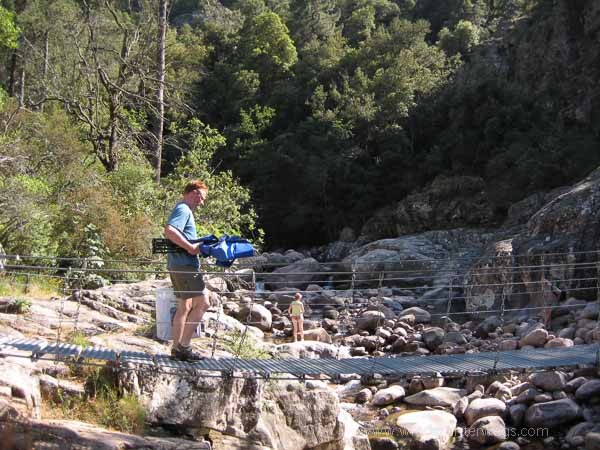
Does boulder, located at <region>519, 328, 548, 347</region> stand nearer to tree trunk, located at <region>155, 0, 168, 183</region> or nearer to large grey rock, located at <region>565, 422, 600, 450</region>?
large grey rock, located at <region>565, 422, 600, 450</region>

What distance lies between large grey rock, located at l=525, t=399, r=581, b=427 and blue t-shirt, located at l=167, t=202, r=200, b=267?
14.0ft

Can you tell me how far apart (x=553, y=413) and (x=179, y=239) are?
182 inches

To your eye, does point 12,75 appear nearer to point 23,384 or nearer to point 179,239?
point 179,239

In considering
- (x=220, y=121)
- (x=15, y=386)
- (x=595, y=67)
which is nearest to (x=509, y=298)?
(x=15, y=386)

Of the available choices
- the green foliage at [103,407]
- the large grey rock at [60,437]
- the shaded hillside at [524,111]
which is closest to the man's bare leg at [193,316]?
the green foliage at [103,407]

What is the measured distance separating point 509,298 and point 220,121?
29.6 m

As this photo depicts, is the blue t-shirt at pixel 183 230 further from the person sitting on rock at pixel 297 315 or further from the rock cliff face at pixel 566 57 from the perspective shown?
the rock cliff face at pixel 566 57

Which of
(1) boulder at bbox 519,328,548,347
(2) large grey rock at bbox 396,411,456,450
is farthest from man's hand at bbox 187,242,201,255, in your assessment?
(1) boulder at bbox 519,328,548,347

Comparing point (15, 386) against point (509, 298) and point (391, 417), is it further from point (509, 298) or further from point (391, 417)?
point (509, 298)

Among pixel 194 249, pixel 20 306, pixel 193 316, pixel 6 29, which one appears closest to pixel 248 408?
pixel 193 316

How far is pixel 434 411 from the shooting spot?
7.67 metres

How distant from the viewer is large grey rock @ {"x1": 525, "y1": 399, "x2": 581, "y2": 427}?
7.12 metres

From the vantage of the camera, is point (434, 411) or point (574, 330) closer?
point (434, 411)

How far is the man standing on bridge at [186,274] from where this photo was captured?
195 inches
